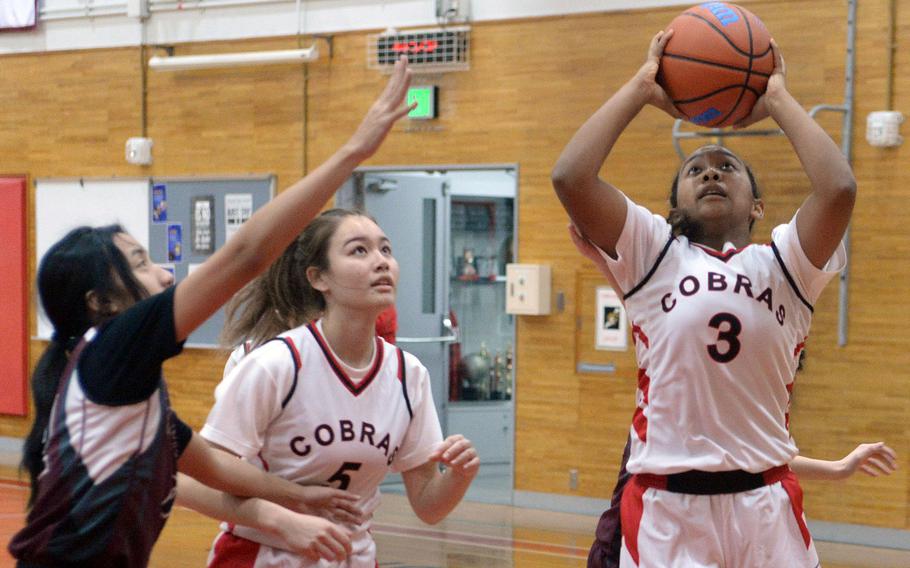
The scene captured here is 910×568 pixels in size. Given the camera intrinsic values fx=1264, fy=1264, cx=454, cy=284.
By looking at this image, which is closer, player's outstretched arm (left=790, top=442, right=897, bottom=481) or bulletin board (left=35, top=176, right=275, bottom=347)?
player's outstretched arm (left=790, top=442, right=897, bottom=481)

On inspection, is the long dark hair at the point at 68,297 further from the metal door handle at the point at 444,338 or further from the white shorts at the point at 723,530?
the metal door handle at the point at 444,338

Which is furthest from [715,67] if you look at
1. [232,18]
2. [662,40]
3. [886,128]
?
[232,18]

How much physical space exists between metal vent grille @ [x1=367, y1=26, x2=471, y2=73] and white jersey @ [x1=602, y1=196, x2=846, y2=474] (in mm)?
5508

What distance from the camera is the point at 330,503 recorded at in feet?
9.49

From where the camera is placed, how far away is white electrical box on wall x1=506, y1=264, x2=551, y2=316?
8.00 meters

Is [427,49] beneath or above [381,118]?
above

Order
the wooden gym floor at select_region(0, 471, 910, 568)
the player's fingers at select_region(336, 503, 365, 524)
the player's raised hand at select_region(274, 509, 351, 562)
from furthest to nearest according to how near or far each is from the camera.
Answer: the wooden gym floor at select_region(0, 471, 910, 568) < the player's fingers at select_region(336, 503, 365, 524) < the player's raised hand at select_region(274, 509, 351, 562)

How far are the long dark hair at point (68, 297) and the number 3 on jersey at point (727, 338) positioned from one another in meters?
1.27

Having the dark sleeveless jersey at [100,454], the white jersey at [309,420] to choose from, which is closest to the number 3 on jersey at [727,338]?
the white jersey at [309,420]

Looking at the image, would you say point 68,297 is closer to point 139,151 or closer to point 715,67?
point 715,67

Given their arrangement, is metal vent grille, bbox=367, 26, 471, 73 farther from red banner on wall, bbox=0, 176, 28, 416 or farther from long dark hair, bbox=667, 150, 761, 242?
long dark hair, bbox=667, 150, 761, 242

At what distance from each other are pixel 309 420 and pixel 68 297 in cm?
75

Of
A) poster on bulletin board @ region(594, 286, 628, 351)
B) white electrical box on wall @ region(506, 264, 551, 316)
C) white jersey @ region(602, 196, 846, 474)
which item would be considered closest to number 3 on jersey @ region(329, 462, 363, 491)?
white jersey @ region(602, 196, 846, 474)

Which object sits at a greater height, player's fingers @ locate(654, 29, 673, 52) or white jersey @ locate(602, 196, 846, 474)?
player's fingers @ locate(654, 29, 673, 52)
